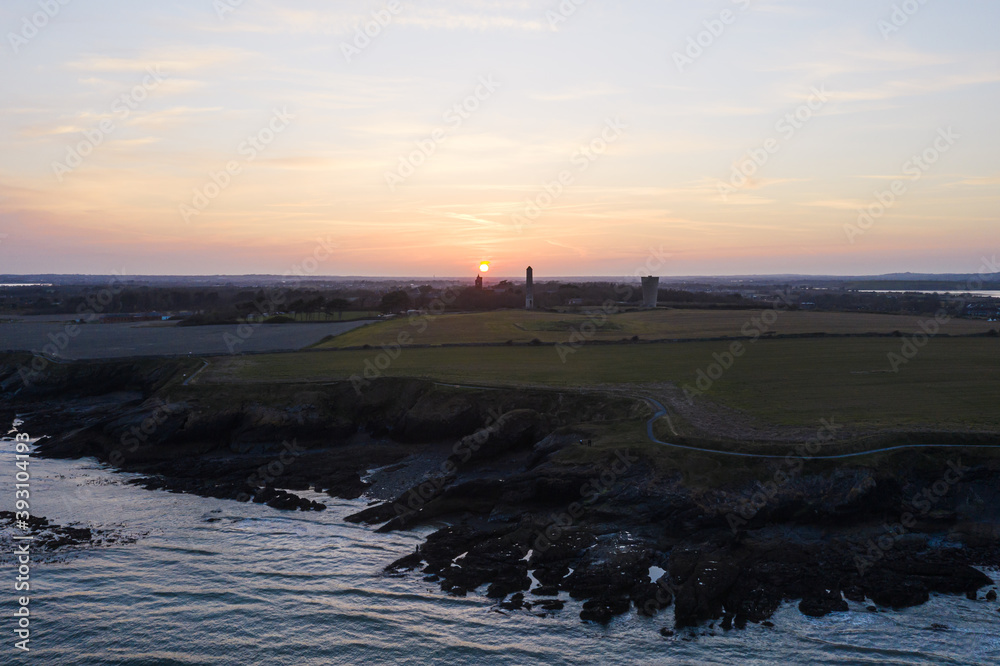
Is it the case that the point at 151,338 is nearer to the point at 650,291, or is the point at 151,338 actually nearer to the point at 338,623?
the point at 338,623

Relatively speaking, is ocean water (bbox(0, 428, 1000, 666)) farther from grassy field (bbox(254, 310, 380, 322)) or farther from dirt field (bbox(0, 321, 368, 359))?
grassy field (bbox(254, 310, 380, 322))

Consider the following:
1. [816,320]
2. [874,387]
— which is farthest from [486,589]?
[816,320]

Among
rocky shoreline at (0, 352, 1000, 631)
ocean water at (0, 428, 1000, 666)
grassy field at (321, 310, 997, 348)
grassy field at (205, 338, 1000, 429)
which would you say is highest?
grassy field at (321, 310, 997, 348)

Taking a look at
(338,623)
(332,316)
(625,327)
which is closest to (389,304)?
(332,316)

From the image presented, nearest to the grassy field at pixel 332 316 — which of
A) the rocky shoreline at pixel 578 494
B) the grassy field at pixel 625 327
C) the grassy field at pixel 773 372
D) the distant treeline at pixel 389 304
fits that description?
the distant treeline at pixel 389 304

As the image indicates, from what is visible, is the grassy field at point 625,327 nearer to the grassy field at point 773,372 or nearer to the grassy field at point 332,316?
the grassy field at point 773,372

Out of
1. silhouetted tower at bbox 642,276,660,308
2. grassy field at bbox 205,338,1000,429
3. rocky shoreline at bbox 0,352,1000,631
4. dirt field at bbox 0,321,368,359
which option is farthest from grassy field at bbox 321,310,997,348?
silhouetted tower at bbox 642,276,660,308
